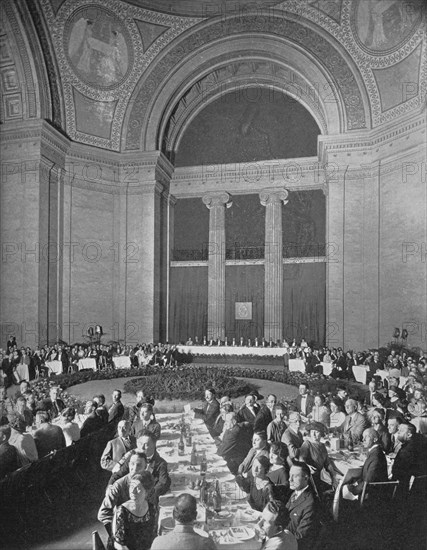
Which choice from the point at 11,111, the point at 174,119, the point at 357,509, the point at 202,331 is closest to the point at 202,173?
the point at 174,119

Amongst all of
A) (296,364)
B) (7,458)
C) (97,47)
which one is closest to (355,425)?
(7,458)

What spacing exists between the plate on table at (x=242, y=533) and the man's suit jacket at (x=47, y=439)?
299cm

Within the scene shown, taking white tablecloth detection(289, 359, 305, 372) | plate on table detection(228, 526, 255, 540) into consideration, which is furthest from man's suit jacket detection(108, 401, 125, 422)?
white tablecloth detection(289, 359, 305, 372)

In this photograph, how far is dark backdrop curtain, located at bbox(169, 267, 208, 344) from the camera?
22703mm

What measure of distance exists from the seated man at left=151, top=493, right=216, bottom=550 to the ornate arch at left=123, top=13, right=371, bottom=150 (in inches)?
721

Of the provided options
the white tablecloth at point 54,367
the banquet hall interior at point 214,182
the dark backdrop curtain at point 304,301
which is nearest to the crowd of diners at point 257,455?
the banquet hall interior at point 214,182

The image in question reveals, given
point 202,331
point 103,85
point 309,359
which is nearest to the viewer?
point 309,359

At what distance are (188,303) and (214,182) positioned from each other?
241 inches

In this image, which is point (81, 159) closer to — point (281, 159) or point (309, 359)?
point (281, 159)

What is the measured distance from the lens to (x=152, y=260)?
2128 cm

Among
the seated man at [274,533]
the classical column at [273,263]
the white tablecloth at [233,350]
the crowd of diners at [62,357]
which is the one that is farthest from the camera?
the classical column at [273,263]

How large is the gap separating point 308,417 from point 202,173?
58.0 ft

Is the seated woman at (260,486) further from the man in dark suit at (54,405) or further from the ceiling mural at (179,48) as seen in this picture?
the ceiling mural at (179,48)

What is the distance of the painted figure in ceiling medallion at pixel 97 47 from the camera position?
17.6 metres
